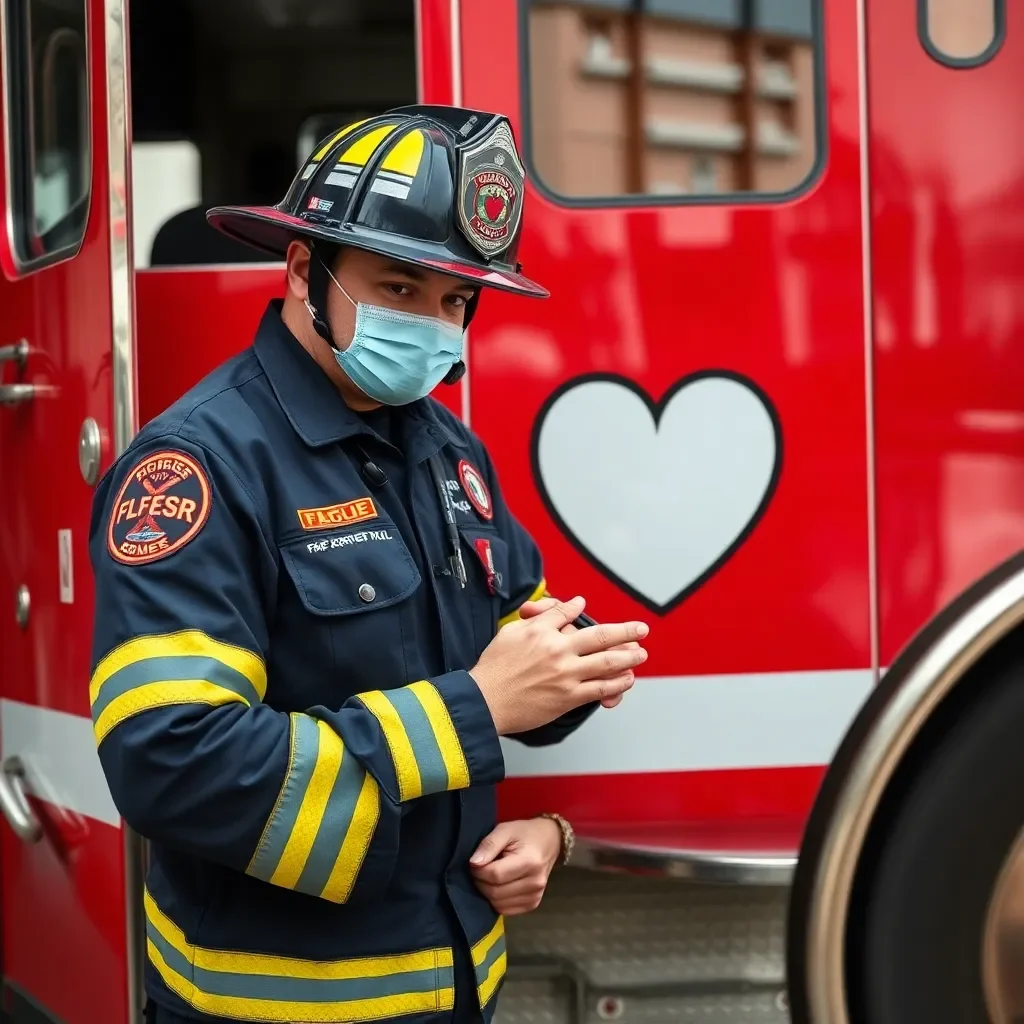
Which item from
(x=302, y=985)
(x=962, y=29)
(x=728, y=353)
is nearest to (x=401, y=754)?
(x=302, y=985)

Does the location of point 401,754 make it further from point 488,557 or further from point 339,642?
point 488,557

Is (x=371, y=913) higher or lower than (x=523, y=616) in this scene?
lower

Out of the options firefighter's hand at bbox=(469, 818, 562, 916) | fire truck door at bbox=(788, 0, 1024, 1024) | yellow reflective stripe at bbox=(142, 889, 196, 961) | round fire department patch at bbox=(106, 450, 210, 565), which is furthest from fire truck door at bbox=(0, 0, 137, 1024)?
fire truck door at bbox=(788, 0, 1024, 1024)

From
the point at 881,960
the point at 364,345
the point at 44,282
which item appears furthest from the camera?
the point at 44,282

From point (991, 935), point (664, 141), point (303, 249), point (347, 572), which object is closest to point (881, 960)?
point (991, 935)

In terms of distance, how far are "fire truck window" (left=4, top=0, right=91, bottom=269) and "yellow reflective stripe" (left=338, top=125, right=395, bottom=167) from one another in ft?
2.64

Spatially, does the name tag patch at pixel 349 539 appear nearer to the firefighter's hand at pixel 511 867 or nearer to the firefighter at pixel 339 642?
the firefighter at pixel 339 642

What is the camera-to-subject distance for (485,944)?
146cm

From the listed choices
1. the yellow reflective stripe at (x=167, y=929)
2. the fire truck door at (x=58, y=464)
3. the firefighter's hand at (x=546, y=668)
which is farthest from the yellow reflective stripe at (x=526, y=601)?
the fire truck door at (x=58, y=464)

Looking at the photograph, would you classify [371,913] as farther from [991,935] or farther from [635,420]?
[635,420]

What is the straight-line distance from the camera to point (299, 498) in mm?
1347

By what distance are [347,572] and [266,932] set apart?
0.37 meters

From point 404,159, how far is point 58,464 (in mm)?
916

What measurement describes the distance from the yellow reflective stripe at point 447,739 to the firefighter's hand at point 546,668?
1.8 inches
